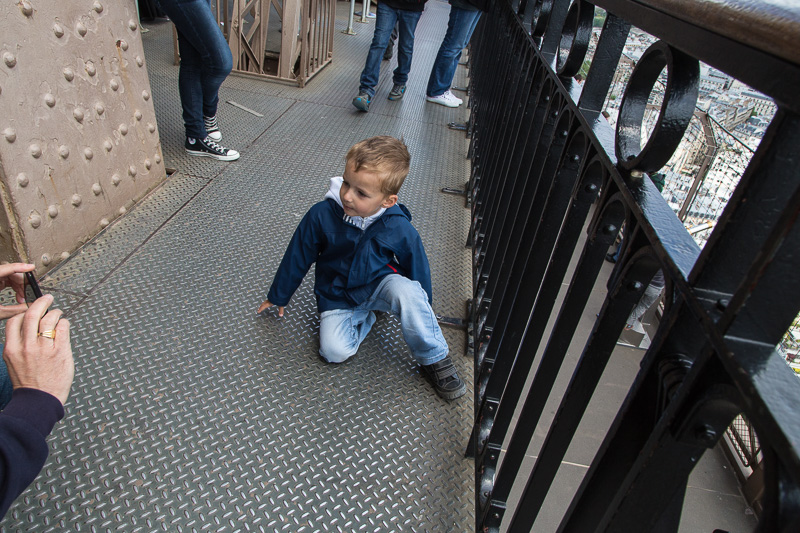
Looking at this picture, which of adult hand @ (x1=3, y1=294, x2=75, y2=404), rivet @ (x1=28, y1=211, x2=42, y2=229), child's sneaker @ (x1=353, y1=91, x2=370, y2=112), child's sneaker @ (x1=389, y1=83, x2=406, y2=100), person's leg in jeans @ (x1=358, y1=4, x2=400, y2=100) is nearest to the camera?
adult hand @ (x1=3, y1=294, x2=75, y2=404)

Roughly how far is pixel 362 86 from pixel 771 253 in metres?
4.33

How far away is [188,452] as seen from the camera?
1566 mm

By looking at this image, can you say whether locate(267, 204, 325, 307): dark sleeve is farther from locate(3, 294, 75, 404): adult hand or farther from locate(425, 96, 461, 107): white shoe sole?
locate(425, 96, 461, 107): white shoe sole

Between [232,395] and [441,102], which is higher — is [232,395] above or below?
below

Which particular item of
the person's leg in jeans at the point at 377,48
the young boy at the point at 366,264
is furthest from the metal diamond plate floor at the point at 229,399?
the person's leg in jeans at the point at 377,48

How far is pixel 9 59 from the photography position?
1.76m

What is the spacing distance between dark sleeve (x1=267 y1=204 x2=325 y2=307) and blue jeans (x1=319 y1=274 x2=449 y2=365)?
172mm

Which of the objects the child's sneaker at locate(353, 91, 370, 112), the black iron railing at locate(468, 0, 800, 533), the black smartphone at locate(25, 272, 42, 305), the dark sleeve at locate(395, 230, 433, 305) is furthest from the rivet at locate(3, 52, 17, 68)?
the child's sneaker at locate(353, 91, 370, 112)

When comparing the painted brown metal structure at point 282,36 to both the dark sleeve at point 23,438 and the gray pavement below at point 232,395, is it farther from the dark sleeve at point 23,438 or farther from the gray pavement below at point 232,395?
the dark sleeve at point 23,438

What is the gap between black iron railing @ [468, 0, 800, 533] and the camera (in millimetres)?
434

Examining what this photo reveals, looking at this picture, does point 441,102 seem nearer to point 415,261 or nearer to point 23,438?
point 415,261

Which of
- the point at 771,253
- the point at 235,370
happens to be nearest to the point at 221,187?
the point at 235,370

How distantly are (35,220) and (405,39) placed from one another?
3481 mm

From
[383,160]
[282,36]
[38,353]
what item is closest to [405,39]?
[282,36]
